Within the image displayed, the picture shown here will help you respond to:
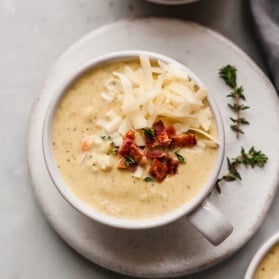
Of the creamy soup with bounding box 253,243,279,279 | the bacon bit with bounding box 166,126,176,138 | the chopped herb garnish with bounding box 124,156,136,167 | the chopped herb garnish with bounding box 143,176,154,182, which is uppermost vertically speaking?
the bacon bit with bounding box 166,126,176,138

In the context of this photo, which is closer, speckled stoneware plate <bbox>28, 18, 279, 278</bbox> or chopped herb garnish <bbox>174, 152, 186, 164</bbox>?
chopped herb garnish <bbox>174, 152, 186, 164</bbox>

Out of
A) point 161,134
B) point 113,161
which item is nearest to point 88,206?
point 113,161

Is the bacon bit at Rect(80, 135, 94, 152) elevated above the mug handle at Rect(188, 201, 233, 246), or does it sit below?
above

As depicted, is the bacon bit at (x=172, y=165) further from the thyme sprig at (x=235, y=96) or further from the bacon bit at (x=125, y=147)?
the thyme sprig at (x=235, y=96)

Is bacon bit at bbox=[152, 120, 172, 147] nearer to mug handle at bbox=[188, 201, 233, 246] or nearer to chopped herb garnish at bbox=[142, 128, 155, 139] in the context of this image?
chopped herb garnish at bbox=[142, 128, 155, 139]

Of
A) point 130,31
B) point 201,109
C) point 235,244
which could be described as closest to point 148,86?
point 201,109

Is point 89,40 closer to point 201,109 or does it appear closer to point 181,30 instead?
point 181,30

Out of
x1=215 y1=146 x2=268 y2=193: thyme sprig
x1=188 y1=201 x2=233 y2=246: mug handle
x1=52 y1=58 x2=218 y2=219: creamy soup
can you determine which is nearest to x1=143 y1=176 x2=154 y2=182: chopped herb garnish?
x1=52 y1=58 x2=218 y2=219: creamy soup

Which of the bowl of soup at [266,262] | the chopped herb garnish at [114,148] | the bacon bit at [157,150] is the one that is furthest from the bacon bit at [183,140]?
the bowl of soup at [266,262]
